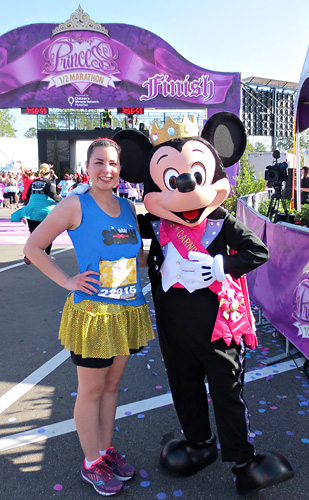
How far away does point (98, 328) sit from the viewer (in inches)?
81.7

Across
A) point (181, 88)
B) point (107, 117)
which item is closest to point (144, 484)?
point (181, 88)

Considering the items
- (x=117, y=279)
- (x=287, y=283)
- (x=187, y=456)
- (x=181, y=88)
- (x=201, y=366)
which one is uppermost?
(x=181, y=88)

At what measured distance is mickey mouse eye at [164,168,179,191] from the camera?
223 cm

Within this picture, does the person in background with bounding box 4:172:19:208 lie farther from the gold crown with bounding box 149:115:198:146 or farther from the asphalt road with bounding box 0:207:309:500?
the gold crown with bounding box 149:115:198:146

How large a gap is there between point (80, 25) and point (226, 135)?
13498 mm

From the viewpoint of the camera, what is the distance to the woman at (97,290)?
2078 millimetres

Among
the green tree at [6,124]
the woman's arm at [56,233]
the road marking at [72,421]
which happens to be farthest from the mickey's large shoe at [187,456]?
the green tree at [6,124]

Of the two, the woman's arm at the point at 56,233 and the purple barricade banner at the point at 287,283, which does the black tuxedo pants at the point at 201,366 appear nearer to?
the woman's arm at the point at 56,233

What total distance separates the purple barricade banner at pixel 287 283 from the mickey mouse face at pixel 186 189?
1285mm

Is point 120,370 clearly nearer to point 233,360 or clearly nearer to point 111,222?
point 233,360

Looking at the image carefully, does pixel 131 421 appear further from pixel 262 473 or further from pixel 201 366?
pixel 262 473

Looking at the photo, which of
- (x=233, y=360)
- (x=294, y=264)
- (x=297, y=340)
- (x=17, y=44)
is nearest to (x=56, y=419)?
(x=233, y=360)

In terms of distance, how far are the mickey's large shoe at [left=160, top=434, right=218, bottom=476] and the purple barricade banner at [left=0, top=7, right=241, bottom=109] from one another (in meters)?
13.5

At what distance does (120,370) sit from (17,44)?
584 inches
